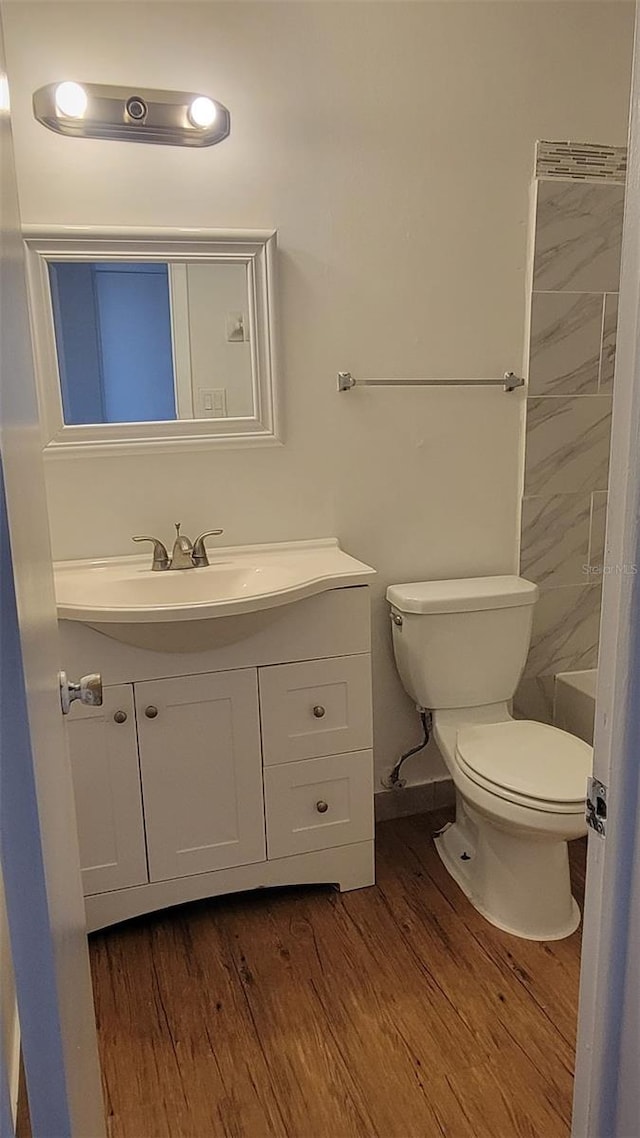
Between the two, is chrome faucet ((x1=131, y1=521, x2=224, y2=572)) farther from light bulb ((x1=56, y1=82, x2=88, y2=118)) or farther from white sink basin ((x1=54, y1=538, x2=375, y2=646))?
light bulb ((x1=56, y1=82, x2=88, y2=118))

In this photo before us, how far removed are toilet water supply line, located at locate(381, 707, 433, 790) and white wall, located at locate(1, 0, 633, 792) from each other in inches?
3.9

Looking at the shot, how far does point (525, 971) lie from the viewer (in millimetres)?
1934

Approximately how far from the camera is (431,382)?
238cm

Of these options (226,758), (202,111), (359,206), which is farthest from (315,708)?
(202,111)

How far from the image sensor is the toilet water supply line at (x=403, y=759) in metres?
2.49

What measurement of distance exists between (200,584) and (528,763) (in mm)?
951

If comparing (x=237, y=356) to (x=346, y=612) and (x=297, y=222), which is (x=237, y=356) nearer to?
(x=297, y=222)

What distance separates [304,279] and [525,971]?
184cm

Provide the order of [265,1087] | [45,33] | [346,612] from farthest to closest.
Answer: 1. [346,612]
2. [45,33]
3. [265,1087]

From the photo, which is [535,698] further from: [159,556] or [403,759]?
[159,556]

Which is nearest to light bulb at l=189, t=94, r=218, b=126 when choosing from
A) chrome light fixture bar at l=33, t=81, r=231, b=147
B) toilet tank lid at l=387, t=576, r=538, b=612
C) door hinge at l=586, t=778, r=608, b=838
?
chrome light fixture bar at l=33, t=81, r=231, b=147

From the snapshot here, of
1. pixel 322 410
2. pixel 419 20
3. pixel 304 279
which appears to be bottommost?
pixel 322 410

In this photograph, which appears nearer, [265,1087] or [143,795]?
[265,1087]

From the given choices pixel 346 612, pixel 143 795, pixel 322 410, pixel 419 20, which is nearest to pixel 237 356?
pixel 322 410
